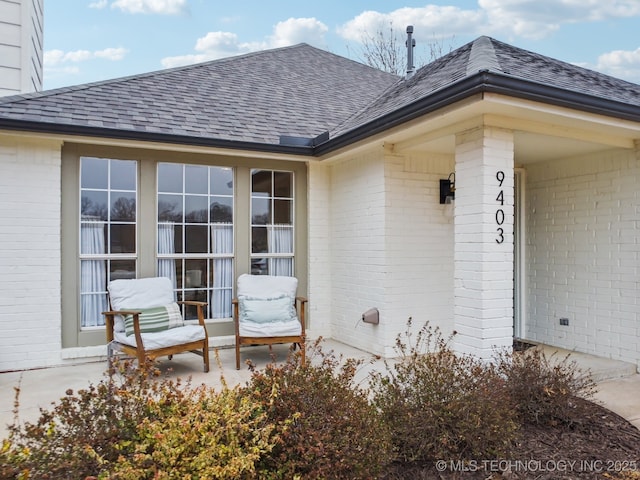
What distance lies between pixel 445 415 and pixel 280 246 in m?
3.77

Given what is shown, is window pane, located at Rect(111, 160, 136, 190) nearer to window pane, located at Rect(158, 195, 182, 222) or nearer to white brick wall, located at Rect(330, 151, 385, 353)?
window pane, located at Rect(158, 195, 182, 222)

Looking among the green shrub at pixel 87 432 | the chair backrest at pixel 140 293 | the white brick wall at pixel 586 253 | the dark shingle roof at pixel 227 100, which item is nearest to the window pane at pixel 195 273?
the chair backrest at pixel 140 293

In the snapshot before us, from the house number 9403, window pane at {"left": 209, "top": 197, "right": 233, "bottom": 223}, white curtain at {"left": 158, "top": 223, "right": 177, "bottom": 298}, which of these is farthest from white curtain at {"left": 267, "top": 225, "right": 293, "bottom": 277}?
the house number 9403

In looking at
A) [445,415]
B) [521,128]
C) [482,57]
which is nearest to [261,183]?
[482,57]

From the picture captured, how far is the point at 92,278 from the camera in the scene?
204 inches

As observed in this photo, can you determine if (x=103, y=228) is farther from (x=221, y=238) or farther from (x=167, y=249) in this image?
(x=221, y=238)

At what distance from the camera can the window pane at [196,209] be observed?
564cm

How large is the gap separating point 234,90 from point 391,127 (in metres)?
3.29

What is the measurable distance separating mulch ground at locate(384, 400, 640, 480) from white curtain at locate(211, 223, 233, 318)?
3.62 m

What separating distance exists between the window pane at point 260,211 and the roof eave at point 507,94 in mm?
2154

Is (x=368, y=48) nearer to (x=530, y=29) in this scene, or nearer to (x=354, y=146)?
(x=530, y=29)

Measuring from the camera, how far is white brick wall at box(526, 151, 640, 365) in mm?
4785

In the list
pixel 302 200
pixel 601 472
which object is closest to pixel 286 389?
pixel 601 472

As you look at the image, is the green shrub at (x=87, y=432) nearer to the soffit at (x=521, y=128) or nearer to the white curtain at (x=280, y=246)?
the soffit at (x=521, y=128)
